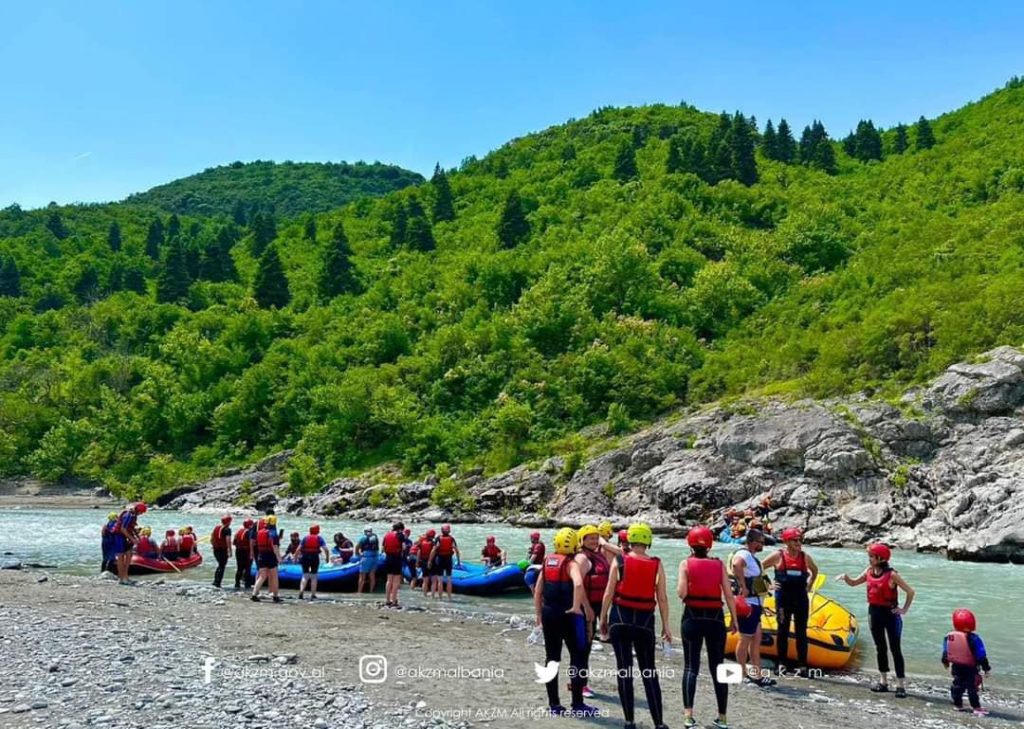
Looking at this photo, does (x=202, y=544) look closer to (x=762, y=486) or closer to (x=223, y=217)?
(x=762, y=486)

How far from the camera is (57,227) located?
14000cm

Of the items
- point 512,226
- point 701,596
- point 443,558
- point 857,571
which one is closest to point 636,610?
point 701,596

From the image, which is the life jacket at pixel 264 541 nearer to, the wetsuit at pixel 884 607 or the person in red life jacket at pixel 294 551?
the person in red life jacket at pixel 294 551

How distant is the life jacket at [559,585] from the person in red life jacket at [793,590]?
3981 mm

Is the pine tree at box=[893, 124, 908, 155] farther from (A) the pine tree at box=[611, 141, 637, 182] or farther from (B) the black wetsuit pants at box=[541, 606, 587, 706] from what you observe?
(B) the black wetsuit pants at box=[541, 606, 587, 706]

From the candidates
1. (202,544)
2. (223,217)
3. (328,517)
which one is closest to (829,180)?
(328,517)

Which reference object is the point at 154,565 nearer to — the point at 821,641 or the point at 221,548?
the point at 221,548

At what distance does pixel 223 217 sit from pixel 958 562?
168 m

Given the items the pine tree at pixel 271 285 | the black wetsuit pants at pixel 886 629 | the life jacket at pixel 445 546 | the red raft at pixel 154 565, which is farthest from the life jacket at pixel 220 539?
the pine tree at pixel 271 285

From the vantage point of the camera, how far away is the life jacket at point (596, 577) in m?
9.00

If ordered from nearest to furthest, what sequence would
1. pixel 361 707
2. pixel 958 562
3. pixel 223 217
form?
pixel 361 707 < pixel 958 562 < pixel 223 217

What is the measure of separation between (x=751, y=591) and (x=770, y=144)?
11543cm

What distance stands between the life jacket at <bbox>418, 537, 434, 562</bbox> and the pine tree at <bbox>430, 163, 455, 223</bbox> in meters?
102

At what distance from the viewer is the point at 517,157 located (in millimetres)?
140625
